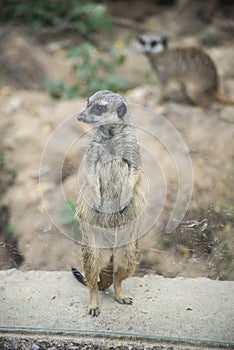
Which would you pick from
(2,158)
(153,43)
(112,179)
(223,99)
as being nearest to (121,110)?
(112,179)

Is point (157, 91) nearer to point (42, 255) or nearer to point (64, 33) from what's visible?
point (64, 33)

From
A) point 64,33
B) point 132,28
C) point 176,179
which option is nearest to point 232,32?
point 132,28

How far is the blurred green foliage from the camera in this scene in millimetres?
6109

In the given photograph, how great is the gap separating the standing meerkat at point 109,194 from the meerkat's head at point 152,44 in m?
2.85

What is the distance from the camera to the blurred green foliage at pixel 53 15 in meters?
6.11

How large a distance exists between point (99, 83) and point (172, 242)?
2.23 metres

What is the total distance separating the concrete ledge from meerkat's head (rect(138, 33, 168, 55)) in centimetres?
278

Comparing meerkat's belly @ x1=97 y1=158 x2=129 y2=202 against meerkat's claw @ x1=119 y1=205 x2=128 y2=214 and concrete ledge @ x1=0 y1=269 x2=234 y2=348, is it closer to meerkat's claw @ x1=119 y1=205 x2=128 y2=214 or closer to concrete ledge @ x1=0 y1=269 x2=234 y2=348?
meerkat's claw @ x1=119 y1=205 x2=128 y2=214

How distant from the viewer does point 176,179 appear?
3.43 metres

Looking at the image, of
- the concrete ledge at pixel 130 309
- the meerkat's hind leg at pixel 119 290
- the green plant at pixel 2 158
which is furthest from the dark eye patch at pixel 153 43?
the meerkat's hind leg at pixel 119 290

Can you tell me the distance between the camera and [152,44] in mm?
5031

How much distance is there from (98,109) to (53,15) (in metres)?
4.29

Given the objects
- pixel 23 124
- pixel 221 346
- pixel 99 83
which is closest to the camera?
pixel 221 346

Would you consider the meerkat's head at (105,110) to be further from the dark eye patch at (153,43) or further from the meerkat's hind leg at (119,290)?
the dark eye patch at (153,43)
